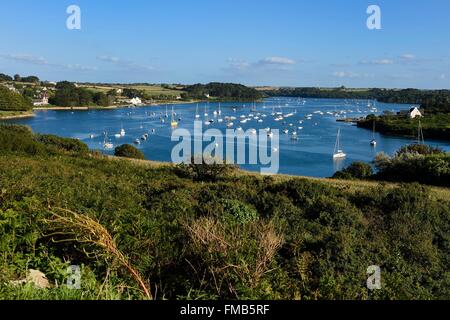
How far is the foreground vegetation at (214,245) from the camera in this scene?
518 cm

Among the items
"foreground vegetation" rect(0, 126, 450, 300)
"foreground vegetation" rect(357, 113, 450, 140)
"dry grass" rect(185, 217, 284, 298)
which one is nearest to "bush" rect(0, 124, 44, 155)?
"foreground vegetation" rect(0, 126, 450, 300)

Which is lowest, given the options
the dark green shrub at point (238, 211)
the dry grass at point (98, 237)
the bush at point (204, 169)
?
the bush at point (204, 169)

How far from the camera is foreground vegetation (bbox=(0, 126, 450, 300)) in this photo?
17.0ft

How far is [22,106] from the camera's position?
351 feet

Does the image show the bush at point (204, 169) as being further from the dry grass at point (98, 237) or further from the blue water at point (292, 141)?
the blue water at point (292, 141)

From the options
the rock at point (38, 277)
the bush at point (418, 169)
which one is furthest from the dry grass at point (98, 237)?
the bush at point (418, 169)

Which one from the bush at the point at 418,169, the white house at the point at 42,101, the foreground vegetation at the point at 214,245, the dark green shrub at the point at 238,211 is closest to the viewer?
the foreground vegetation at the point at 214,245

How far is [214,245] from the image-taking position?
5750 mm

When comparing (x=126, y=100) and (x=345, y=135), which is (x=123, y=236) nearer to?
(x=345, y=135)

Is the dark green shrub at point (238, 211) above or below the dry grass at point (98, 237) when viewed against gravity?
below

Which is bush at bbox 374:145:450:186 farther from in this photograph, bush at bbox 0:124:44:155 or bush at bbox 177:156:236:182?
bush at bbox 0:124:44:155

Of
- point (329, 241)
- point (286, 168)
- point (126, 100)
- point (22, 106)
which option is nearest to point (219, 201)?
point (329, 241)

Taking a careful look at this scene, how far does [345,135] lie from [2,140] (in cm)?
6606

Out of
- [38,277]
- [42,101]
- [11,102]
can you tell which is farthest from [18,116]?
[38,277]
